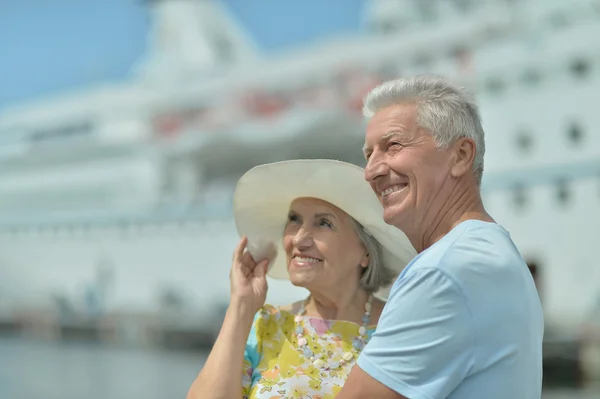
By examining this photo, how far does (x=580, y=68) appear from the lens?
15.8 m

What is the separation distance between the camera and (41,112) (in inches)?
1264

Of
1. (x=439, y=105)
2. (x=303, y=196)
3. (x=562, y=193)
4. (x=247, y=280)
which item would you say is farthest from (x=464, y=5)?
(x=439, y=105)

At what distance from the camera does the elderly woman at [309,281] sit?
87.0 inches

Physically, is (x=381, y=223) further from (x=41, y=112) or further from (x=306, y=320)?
(x=41, y=112)

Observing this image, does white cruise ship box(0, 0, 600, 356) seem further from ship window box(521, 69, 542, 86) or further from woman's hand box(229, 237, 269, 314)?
woman's hand box(229, 237, 269, 314)

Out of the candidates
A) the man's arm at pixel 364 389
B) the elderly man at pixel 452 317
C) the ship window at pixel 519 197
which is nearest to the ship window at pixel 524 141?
the ship window at pixel 519 197

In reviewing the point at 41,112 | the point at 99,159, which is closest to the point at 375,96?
the point at 99,159

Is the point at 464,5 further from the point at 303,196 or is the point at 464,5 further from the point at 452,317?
the point at 452,317

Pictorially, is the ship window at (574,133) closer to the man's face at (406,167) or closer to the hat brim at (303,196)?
the hat brim at (303,196)

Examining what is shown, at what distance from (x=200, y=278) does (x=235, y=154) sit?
481 cm

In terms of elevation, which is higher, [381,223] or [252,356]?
[381,223]

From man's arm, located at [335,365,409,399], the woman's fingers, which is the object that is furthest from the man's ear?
the woman's fingers

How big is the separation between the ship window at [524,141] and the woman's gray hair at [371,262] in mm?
14531

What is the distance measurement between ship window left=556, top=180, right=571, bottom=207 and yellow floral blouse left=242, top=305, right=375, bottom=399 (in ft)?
46.0
